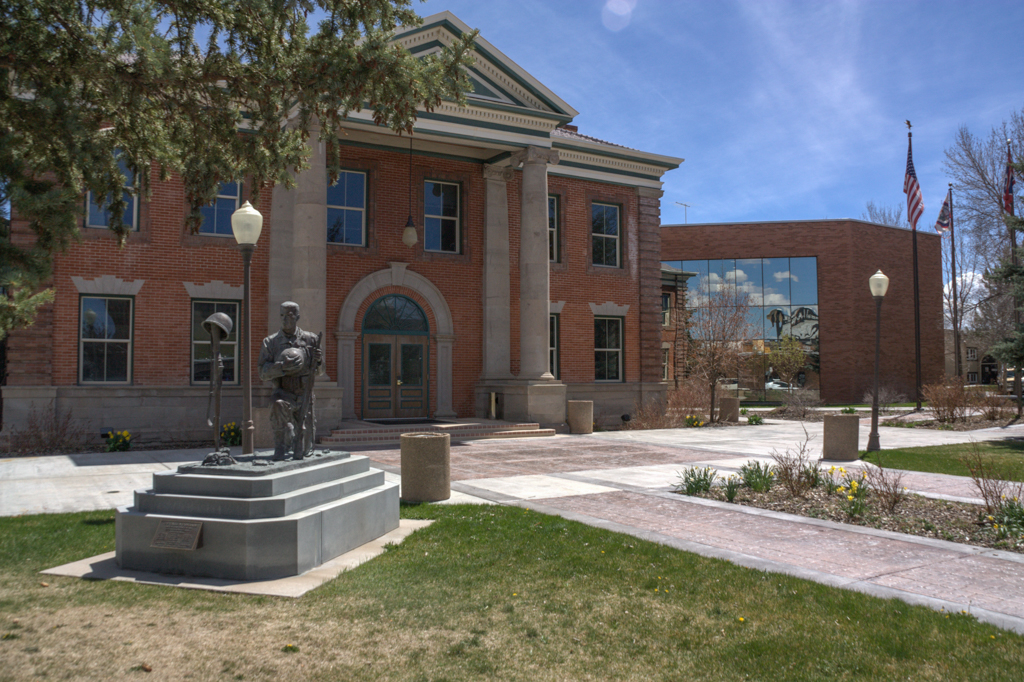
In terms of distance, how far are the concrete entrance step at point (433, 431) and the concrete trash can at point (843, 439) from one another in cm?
753

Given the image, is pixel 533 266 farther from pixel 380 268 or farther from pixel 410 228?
pixel 380 268

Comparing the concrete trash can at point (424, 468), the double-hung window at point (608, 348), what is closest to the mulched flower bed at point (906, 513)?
the concrete trash can at point (424, 468)

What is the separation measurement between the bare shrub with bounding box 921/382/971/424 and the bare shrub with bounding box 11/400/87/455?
2521 cm

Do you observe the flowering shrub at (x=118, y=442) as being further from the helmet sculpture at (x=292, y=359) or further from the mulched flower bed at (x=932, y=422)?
the mulched flower bed at (x=932, y=422)

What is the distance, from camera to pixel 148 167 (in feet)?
27.2

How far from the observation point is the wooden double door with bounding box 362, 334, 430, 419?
70.0 ft

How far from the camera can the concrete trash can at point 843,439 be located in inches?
605

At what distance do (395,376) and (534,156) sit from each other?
24.8ft

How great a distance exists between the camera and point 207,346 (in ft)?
62.7

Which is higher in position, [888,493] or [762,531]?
[888,493]

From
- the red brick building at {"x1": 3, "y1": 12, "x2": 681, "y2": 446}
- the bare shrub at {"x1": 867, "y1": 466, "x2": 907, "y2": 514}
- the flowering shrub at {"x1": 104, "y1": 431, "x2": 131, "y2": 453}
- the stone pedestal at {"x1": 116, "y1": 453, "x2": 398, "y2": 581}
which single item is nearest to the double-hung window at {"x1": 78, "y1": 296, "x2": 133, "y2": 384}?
the red brick building at {"x1": 3, "y1": 12, "x2": 681, "y2": 446}

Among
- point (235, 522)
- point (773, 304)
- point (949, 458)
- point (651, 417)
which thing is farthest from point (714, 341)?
point (235, 522)

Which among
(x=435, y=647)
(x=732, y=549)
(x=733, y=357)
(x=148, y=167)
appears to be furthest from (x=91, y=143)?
(x=733, y=357)

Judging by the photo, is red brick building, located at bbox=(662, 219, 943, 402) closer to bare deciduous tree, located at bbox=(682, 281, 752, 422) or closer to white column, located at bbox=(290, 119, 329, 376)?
bare deciduous tree, located at bbox=(682, 281, 752, 422)
